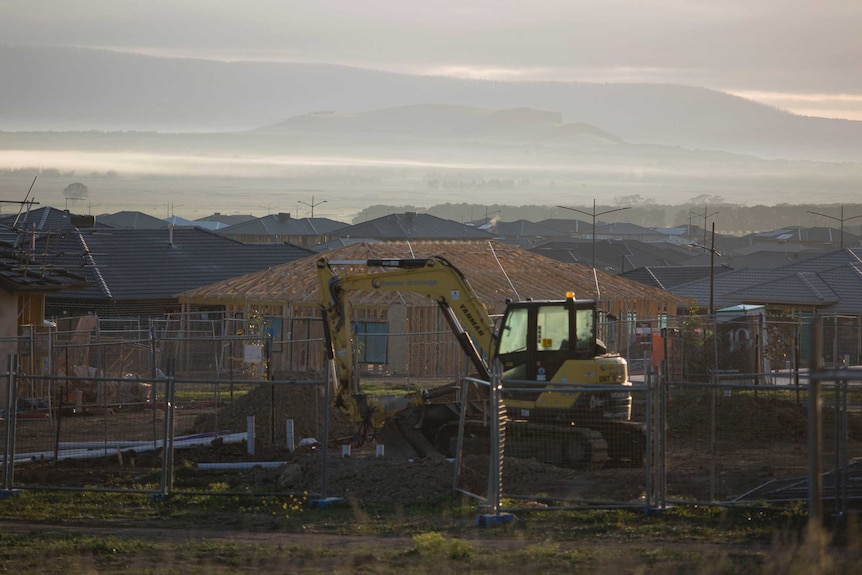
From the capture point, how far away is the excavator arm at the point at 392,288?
65.5 ft

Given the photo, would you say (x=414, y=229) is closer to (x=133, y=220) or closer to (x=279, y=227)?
(x=279, y=227)

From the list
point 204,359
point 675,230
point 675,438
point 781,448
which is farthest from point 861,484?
point 675,230

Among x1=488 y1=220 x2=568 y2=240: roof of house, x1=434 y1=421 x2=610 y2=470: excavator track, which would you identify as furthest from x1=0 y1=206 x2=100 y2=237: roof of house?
x1=488 y1=220 x2=568 y2=240: roof of house

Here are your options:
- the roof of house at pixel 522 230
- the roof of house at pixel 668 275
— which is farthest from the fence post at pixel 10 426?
the roof of house at pixel 522 230

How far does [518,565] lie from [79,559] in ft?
14.2

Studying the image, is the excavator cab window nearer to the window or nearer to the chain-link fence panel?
the window

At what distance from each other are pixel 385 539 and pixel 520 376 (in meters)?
7.03

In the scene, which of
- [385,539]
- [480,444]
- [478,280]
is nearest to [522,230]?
[478,280]

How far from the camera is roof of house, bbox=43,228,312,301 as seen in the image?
48.4 meters

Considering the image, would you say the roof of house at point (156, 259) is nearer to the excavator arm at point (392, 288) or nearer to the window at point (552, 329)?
the excavator arm at point (392, 288)

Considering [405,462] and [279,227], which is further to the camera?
[279,227]

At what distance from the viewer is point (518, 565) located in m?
11.4

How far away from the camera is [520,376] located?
1964 centimetres

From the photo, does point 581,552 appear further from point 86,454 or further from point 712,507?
point 86,454
